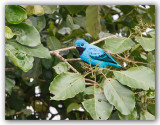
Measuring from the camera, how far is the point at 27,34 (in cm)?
201

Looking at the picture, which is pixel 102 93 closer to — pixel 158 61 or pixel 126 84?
pixel 126 84

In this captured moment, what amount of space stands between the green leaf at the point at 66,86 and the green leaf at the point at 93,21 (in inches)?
19.8

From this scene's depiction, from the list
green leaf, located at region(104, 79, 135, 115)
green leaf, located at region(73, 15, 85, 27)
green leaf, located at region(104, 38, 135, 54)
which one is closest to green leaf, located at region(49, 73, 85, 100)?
green leaf, located at region(104, 79, 135, 115)

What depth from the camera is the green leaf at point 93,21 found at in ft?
7.49

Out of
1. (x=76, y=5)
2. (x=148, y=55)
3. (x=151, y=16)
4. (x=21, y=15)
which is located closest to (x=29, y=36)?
(x=21, y=15)

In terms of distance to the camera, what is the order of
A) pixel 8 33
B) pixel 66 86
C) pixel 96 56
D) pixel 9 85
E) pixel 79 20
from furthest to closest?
pixel 79 20 → pixel 9 85 → pixel 96 56 → pixel 8 33 → pixel 66 86

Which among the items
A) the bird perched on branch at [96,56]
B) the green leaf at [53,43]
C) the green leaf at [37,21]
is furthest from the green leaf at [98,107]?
the green leaf at [37,21]

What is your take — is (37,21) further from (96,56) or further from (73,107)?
(73,107)

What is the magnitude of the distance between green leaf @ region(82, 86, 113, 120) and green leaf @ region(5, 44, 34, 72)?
396 mm

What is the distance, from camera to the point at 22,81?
2.63 meters

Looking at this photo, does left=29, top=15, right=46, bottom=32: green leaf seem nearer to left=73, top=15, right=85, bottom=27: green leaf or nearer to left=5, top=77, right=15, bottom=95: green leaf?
left=73, top=15, right=85, bottom=27: green leaf

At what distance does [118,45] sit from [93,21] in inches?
16.9

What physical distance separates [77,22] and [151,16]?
1.90 ft

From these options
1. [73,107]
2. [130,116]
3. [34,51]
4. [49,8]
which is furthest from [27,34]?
[130,116]
